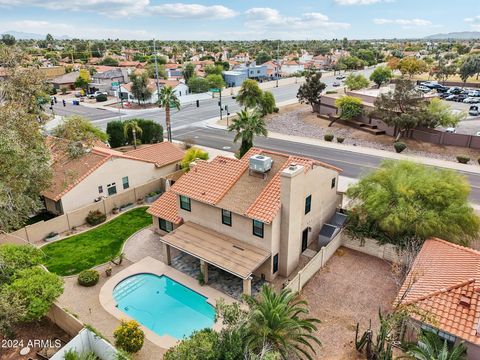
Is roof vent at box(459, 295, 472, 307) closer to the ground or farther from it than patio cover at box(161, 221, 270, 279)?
farther from it

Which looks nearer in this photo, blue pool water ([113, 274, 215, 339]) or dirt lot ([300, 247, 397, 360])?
dirt lot ([300, 247, 397, 360])

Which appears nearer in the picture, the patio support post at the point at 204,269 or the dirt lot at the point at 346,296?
the dirt lot at the point at 346,296

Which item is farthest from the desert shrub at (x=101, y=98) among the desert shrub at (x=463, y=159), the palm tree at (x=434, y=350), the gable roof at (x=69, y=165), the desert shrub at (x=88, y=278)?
the palm tree at (x=434, y=350)

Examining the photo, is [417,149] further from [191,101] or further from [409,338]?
[191,101]

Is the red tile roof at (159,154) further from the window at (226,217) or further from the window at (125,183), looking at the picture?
the window at (226,217)

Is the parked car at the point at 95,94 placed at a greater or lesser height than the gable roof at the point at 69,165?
lesser

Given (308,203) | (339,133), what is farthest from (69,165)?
(339,133)

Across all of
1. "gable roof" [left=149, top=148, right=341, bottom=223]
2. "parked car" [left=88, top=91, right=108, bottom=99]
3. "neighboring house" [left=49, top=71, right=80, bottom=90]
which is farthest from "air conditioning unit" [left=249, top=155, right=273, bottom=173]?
"neighboring house" [left=49, top=71, right=80, bottom=90]

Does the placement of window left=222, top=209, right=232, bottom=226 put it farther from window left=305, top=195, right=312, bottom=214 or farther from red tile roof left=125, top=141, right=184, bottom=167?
red tile roof left=125, top=141, right=184, bottom=167
